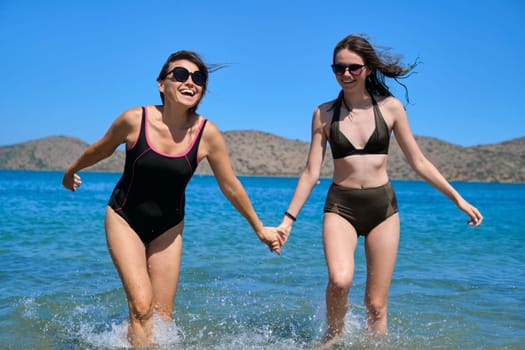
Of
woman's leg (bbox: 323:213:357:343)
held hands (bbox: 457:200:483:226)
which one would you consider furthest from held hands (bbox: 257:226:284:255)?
held hands (bbox: 457:200:483:226)

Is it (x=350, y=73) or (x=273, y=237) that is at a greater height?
(x=350, y=73)

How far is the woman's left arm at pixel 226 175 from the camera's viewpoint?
4.83m

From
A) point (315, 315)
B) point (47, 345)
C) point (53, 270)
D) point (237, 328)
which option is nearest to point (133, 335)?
point (47, 345)

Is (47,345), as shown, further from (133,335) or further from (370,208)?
(370,208)

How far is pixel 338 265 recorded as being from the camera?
461cm

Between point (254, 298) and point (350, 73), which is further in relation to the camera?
point (254, 298)

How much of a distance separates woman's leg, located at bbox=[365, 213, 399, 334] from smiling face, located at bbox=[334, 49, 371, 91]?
1.23 meters

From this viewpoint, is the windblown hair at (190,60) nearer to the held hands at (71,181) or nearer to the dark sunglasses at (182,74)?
the dark sunglasses at (182,74)

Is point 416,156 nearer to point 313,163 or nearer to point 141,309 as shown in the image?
point 313,163

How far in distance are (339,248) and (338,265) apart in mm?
152

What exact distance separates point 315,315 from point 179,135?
11.3 feet

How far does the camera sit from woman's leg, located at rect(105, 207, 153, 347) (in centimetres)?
452

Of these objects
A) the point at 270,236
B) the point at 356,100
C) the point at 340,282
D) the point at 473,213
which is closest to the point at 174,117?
the point at 270,236

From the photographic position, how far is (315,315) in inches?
278
